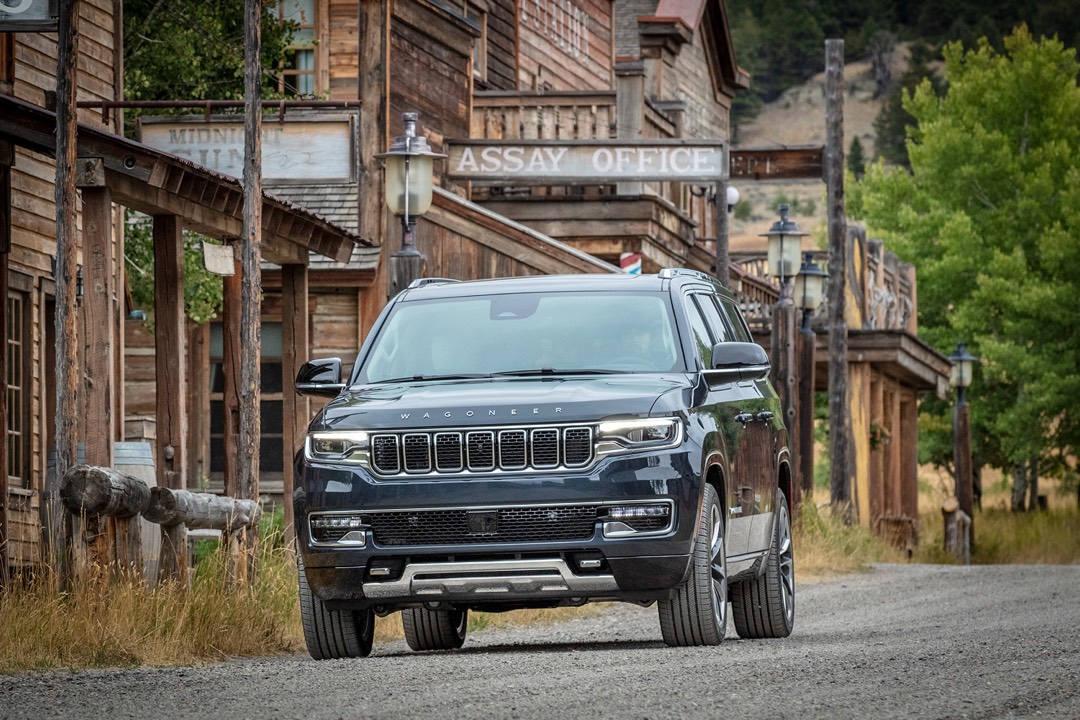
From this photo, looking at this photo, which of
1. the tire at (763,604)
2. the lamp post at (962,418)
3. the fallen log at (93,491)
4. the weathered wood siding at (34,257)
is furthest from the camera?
the lamp post at (962,418)

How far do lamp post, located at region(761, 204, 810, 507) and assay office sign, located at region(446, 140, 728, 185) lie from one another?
182 cm

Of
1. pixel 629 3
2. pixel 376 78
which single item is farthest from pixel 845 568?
pixel 629 3

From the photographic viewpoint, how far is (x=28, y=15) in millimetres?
13172

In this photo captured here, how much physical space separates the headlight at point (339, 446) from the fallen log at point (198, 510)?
1.88 metres

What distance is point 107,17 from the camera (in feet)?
67.0

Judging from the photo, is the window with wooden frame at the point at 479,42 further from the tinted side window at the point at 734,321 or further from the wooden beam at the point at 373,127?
the tinted side window at the point at 734,321

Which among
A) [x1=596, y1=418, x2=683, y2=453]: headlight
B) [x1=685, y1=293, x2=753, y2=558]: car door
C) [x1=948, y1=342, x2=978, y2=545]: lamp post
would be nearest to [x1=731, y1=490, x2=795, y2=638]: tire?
[x1=685, y1=293, x2=753, y2=558]: car door

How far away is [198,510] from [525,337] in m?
2.54

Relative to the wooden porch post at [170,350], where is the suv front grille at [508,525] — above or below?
below

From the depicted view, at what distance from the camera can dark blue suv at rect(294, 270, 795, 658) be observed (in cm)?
1019

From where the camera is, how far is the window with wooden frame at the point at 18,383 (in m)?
17.8

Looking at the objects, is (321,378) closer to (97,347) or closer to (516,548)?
(516,548)

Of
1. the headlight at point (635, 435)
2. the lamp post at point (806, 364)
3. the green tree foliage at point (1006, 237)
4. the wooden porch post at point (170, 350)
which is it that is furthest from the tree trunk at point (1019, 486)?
the headlight at point (635, 435)

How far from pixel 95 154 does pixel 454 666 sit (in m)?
5.13
